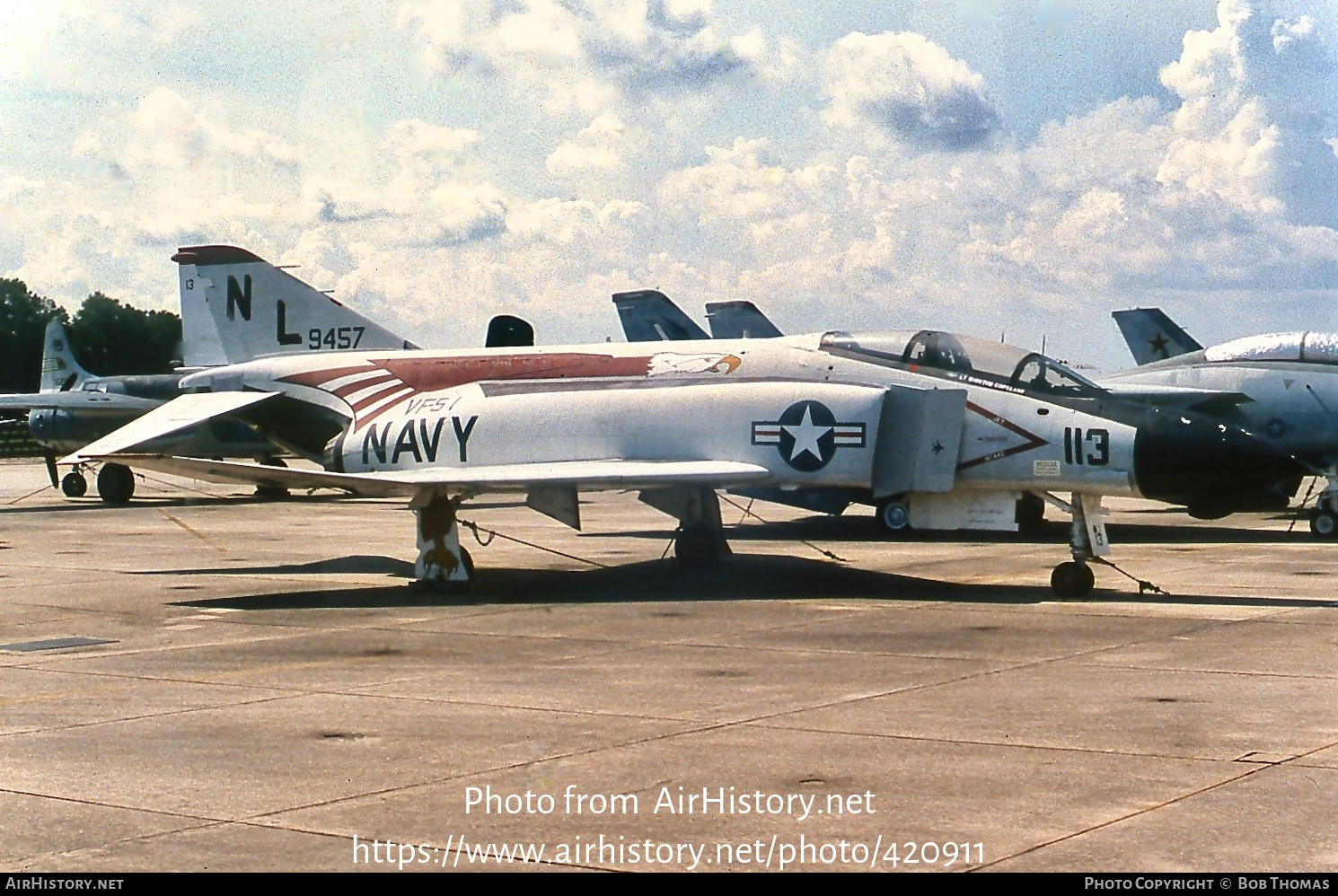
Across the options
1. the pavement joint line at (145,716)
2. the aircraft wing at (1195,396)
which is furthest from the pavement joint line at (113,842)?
the aircraft wing at (1195,396)

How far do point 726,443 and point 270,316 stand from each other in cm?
844

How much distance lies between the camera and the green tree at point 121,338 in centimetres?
3538

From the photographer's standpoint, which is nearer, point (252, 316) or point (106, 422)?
point (252, 316)

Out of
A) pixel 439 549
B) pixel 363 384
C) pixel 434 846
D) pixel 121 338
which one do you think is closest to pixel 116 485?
pixel 121 338

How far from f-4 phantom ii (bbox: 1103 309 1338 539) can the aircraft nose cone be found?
9641 millimetres

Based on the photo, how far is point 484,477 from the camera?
1489 centimetres

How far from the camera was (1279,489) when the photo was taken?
14180 mm

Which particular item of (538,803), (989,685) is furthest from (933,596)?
(538,803)

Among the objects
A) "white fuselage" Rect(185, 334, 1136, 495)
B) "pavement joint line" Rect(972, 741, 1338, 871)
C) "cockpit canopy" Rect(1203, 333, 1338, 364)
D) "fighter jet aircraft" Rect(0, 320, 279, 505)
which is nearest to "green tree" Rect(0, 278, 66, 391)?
"fighter jet aircraft" Rect(0, 320, 279, 505)

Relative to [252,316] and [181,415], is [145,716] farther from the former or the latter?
[252,316]

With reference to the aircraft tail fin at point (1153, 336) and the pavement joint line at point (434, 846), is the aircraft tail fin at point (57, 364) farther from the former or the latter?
the pavement joint line at point (434, 846)

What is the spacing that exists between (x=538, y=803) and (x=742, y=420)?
30.2ft

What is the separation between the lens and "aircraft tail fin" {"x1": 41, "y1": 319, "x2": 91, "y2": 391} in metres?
41.0

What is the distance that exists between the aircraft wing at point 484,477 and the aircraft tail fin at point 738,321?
19.8 m
